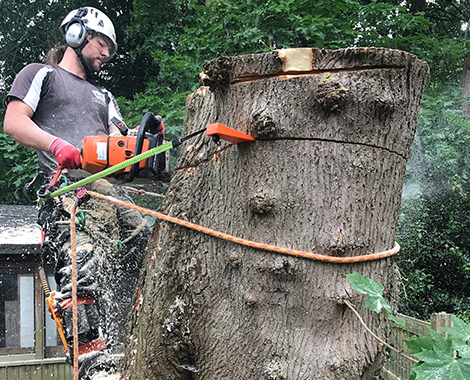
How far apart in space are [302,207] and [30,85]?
1.93 meters

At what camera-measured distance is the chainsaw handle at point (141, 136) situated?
6.22ft

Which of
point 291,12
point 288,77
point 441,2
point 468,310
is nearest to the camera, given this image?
point 288,77

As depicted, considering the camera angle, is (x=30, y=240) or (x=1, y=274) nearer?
(x=30, y=240)

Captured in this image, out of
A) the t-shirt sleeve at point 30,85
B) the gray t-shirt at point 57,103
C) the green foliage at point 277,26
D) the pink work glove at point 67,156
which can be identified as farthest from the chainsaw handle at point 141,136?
the green foliage at point 277,26

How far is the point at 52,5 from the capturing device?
11.0 meters

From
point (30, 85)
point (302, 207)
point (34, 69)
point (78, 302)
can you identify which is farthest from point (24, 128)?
point (302, 207)

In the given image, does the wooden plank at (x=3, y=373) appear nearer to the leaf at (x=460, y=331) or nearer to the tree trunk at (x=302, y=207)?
the tree trunk at (x=302, y=207)

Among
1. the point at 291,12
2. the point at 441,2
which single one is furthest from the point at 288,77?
the point at 441,2

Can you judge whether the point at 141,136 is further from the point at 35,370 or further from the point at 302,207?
the point at 35,370

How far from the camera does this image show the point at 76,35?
2730mm

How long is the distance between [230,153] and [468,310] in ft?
22.9

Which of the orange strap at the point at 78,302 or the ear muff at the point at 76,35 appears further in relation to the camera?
the ear muff at the point at 76,35

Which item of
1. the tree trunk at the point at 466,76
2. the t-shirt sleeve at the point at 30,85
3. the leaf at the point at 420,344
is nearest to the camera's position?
the leaf at the point at 420,344

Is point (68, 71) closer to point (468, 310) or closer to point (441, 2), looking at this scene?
point (468, 310)
